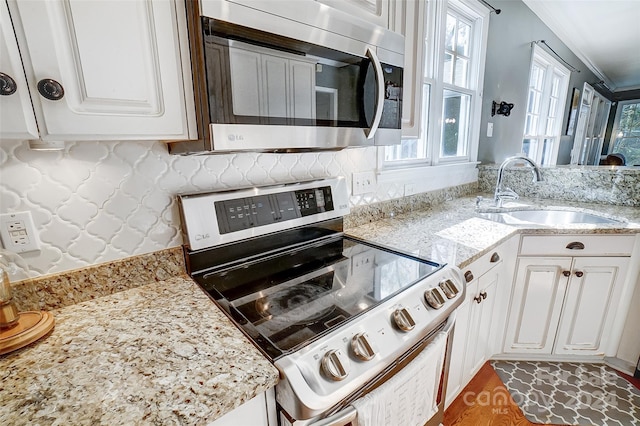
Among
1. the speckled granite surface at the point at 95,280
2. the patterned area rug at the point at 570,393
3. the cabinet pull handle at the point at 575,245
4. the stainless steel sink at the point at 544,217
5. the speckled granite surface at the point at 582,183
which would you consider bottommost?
the patterned area rug at the point at 570,393

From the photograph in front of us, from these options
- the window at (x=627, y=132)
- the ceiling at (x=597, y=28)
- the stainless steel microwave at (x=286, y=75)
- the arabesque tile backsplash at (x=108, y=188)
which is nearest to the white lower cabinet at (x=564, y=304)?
the stainless steel microwave at (x=286, y=75)

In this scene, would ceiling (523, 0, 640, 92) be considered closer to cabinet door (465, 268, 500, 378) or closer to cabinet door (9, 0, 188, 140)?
cabinet door (465, 268, 500, 378)

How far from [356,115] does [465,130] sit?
5.54 ft

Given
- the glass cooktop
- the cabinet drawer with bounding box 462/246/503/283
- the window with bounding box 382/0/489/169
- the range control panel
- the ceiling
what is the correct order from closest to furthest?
the glass cooktop → the range control panel → the cabinet drawer with bounding box 462/246/503/283 → the window with bounding box 382/0/489/169 → the ceiling

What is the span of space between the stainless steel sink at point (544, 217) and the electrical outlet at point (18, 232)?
1.93 m

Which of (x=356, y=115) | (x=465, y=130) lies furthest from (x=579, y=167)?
(x=356, y=115)

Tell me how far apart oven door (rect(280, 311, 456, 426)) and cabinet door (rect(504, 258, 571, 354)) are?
0.76 metres

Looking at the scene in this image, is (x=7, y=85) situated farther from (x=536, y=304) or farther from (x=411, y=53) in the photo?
(x=536, y=304)

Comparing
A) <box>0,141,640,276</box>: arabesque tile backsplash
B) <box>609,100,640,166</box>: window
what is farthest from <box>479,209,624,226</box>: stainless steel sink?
<box>609,100,640,166</box>: window

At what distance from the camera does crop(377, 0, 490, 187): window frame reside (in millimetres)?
1710

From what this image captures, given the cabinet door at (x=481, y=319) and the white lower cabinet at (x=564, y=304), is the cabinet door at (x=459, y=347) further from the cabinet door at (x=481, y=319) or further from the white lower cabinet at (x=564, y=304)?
the white lower cabinet at (x=564, y=304)

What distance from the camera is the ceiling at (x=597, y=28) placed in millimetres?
2617

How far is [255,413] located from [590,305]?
6.01 ft

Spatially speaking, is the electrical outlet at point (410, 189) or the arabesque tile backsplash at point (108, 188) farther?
the electrical outlet at point (410, 189)
